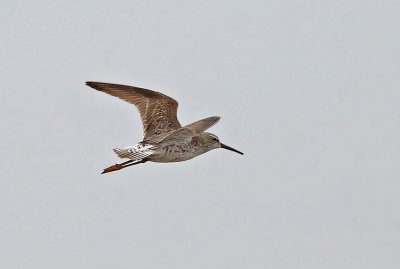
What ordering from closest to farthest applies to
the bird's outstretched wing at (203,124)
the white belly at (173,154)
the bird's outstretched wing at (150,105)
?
the bird's outstretched wing at (203,124)
the white belly at (173,154)
the bird's outstretched wing at (150,105)

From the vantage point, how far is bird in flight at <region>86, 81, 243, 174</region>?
2175 cm

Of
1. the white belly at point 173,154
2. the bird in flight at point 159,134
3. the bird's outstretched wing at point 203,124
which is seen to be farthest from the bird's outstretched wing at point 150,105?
the bird's outstretched wing at point 203,124

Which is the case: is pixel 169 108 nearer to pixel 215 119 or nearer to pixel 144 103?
pixel 144 103

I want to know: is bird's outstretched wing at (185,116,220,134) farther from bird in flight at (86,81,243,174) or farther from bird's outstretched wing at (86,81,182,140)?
bird's outstretched wing at (86,81,182,140)

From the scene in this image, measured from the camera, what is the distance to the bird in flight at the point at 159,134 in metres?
21.8

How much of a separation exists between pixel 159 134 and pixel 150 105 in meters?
1.02

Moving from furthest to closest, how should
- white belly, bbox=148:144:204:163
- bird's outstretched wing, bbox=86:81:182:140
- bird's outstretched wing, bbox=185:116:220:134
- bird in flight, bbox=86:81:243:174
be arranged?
bird's outstretched wing, bbox=86:81:182:140, white belly, bbox=148:144:204:163, bird in flight, bbox=86:81:243:174, bird's outstretched wing, bbox=185:116:220:134

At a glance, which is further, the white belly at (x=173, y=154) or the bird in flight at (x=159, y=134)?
the white belly at (x=173, y=154)

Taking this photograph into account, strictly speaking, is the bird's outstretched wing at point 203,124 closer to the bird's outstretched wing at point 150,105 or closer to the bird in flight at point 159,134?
the bird in flight at point 159,134

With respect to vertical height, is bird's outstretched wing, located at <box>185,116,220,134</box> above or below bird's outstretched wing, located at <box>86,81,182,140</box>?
below

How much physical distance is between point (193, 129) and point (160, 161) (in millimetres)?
2018

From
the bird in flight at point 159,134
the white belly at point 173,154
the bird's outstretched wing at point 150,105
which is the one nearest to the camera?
the bird in flight at point 159,134

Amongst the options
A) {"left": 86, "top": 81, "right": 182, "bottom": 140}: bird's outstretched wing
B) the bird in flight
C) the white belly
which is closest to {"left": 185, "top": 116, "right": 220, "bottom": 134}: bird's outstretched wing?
the bird in flight

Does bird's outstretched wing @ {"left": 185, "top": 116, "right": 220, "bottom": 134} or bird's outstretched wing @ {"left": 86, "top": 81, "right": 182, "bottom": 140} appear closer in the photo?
bird's outstretched wing @ {"left": 185, "top": 116, "right": 220, "bottom": 134}
